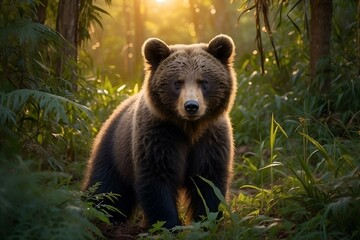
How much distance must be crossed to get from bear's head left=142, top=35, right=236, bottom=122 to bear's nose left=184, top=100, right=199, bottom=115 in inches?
1.2

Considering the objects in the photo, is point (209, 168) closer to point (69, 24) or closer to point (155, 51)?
point (155, 51)

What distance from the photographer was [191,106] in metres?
5.47

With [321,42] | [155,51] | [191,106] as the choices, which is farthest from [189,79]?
[321,42]

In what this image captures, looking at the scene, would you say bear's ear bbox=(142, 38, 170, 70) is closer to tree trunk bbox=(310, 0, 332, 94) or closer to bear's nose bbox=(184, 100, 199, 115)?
bear's nose bbox=(184, 100, 199, 115)

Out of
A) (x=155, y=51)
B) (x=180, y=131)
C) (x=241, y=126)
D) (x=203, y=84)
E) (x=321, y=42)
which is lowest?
(x=241, y=126)

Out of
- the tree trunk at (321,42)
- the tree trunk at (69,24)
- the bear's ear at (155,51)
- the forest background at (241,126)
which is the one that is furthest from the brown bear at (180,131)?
the tree trunk at (321,42)

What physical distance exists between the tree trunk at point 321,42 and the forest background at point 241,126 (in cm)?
1

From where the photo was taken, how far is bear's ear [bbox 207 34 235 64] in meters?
5.97

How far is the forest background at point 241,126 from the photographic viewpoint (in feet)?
14.5

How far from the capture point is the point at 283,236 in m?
4.86

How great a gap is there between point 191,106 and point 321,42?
294 cm

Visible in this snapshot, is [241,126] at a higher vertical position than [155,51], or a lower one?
lower

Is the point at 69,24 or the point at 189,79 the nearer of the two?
the point at 189,79

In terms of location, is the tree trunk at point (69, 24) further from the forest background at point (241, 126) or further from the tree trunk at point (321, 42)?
the tree trunk at point (321, 42)
